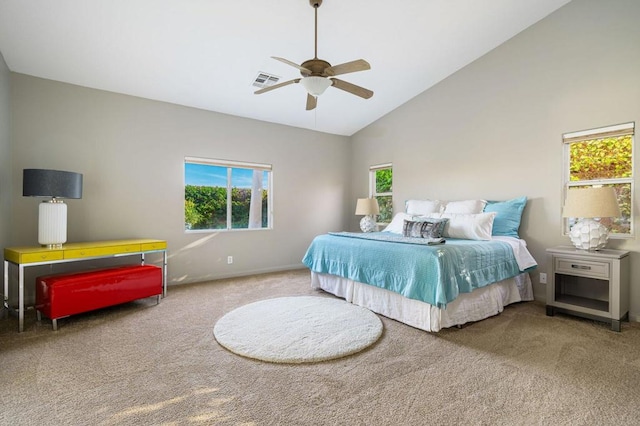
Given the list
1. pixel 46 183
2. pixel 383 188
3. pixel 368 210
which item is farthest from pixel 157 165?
pixel 383 188

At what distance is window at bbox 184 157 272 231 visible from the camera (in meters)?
4.58

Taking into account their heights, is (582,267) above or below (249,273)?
above

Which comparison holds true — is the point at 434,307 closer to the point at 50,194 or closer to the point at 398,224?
the point at 398,224

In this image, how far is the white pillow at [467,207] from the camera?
157 inches

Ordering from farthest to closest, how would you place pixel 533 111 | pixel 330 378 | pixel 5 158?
pixel 533 111, pixel 5 158, pixel 330 378

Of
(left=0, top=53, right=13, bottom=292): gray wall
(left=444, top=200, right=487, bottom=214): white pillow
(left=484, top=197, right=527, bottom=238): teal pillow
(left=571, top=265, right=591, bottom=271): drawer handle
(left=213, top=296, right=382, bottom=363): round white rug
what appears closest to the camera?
(left=213, top=296, right=382, bottom=363): round white rug

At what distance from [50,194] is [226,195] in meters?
2.25

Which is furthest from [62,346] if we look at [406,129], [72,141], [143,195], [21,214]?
[406,129]

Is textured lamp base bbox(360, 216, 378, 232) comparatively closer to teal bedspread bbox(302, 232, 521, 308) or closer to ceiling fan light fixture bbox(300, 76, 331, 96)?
teal bedspread bbox(302, 232, 521, 308)

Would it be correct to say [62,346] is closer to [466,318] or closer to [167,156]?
[167,156]

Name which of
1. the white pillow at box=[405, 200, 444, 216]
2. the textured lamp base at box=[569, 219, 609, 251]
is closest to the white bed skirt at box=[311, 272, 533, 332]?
the textured lamp base at box=[569, 219, 609, 251]

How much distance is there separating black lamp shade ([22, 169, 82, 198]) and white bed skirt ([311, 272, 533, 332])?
291 centimetres

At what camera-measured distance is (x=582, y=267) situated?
9.70ft

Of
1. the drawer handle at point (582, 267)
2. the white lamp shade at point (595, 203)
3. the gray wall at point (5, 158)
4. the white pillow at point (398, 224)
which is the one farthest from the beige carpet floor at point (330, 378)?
the white pillow at point (398, 224)
